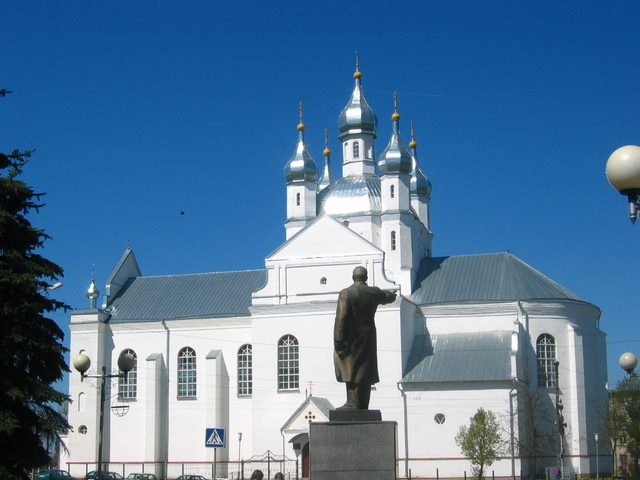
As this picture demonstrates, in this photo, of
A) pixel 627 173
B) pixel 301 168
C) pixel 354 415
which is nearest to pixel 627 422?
pixel 301 168

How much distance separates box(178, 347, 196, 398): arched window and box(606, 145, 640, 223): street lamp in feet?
151

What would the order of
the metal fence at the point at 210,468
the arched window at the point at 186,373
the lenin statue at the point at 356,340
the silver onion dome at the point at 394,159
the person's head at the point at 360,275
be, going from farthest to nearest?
the arched window at the point at 186,373 → the silver onion dome at the point at 394,159 → the metal fence at the point at 210,468 → the person's head at the point at 360,275 → the lenin statue at the point at 356,340

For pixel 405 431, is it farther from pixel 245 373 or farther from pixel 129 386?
pixel 129 386

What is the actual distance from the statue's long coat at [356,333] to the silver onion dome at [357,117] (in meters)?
43.1

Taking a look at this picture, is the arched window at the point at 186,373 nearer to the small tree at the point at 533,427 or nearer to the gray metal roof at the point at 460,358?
the gray metal roof at the point at 460,358

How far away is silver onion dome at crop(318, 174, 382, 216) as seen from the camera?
→ 2141 inches

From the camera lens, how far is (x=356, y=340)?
1502cm

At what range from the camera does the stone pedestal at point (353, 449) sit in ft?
47.2

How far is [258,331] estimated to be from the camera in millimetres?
51562

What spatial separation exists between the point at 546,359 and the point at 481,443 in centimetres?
790

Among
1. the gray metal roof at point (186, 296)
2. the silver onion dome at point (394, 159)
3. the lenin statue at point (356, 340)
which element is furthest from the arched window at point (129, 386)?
the lenin statue at point (356, 340)

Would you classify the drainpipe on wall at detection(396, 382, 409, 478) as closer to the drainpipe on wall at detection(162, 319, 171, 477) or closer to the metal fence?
the metal fence

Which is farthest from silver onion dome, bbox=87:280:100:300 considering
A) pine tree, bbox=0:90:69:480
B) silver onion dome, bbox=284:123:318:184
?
pine tree, bbox=0:90:69:480

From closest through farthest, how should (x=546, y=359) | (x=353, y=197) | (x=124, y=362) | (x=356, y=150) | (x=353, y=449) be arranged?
(x=353, y=449), (x=124, y=362), (x=546, y=359), (x=353, y=197), (x=356, y=150)
